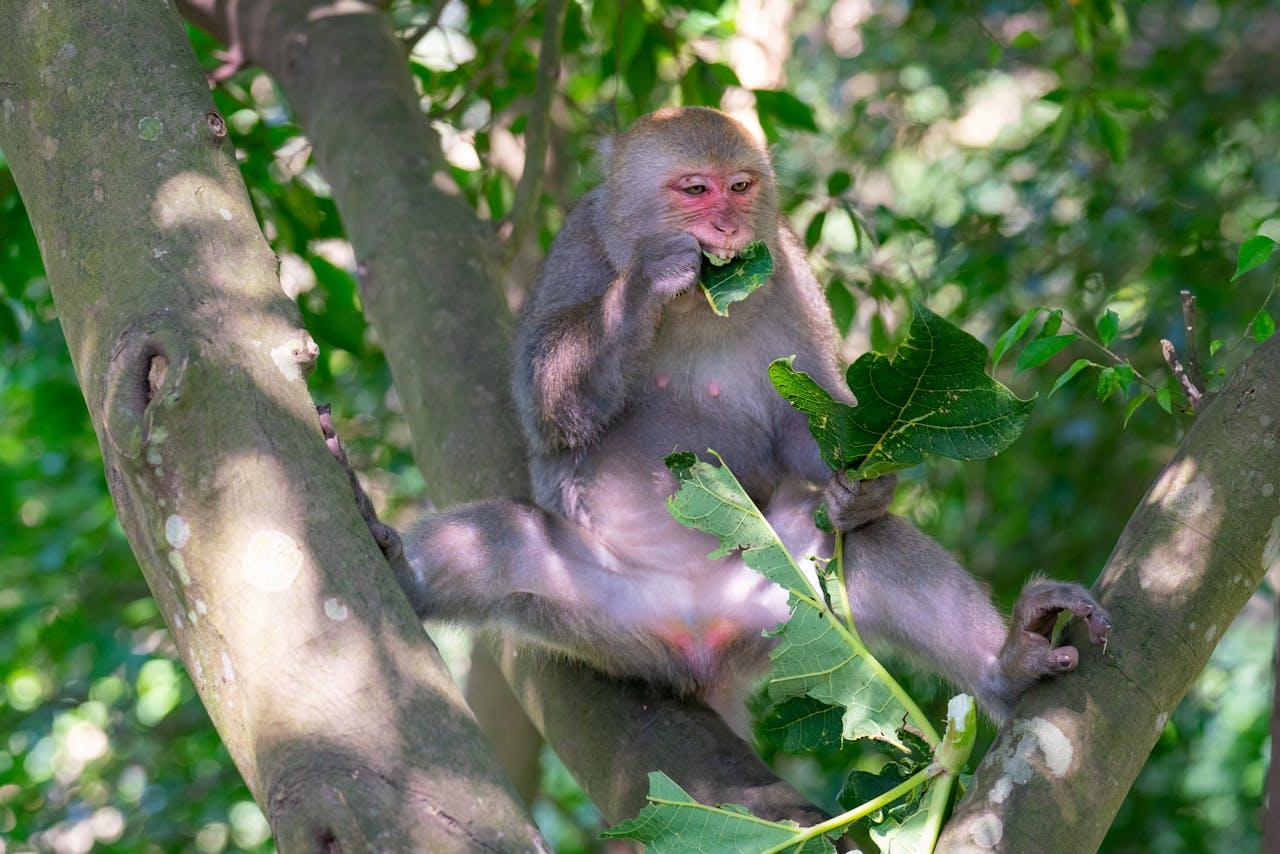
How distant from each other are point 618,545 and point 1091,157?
402cm

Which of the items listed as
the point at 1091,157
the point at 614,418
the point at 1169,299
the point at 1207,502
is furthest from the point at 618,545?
the point at 1091,157

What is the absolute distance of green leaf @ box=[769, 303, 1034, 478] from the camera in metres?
2.36

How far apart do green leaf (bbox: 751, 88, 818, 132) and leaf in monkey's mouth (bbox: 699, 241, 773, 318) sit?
124 cm

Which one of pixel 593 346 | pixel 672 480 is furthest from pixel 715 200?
pixel 672 480

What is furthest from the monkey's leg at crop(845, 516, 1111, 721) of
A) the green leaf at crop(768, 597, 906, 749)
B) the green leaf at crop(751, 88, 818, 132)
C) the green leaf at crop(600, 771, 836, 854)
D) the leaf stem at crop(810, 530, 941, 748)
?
the green leaf at crop(751, 88, 818, 132)

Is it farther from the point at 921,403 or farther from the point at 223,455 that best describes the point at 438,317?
the point at 223,455

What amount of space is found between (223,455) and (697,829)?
0.99 m

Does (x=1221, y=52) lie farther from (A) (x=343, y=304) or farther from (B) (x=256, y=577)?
(B) (x=256, y=577)

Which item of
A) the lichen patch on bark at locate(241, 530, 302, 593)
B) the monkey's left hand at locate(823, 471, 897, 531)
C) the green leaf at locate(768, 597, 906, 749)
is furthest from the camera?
the monkey's left hand at locate(823, 471, 897, 531)

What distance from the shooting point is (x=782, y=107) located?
14.5 feet

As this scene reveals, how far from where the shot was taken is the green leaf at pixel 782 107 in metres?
4.40

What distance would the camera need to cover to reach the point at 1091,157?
6406mm

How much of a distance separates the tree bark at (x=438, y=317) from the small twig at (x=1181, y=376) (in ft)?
3.58

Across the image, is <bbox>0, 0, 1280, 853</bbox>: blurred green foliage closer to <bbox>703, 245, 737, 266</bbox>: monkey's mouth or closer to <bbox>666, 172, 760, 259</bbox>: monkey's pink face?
<bbox>666, 172, 760, 259</bbox>: monkey's pink face
